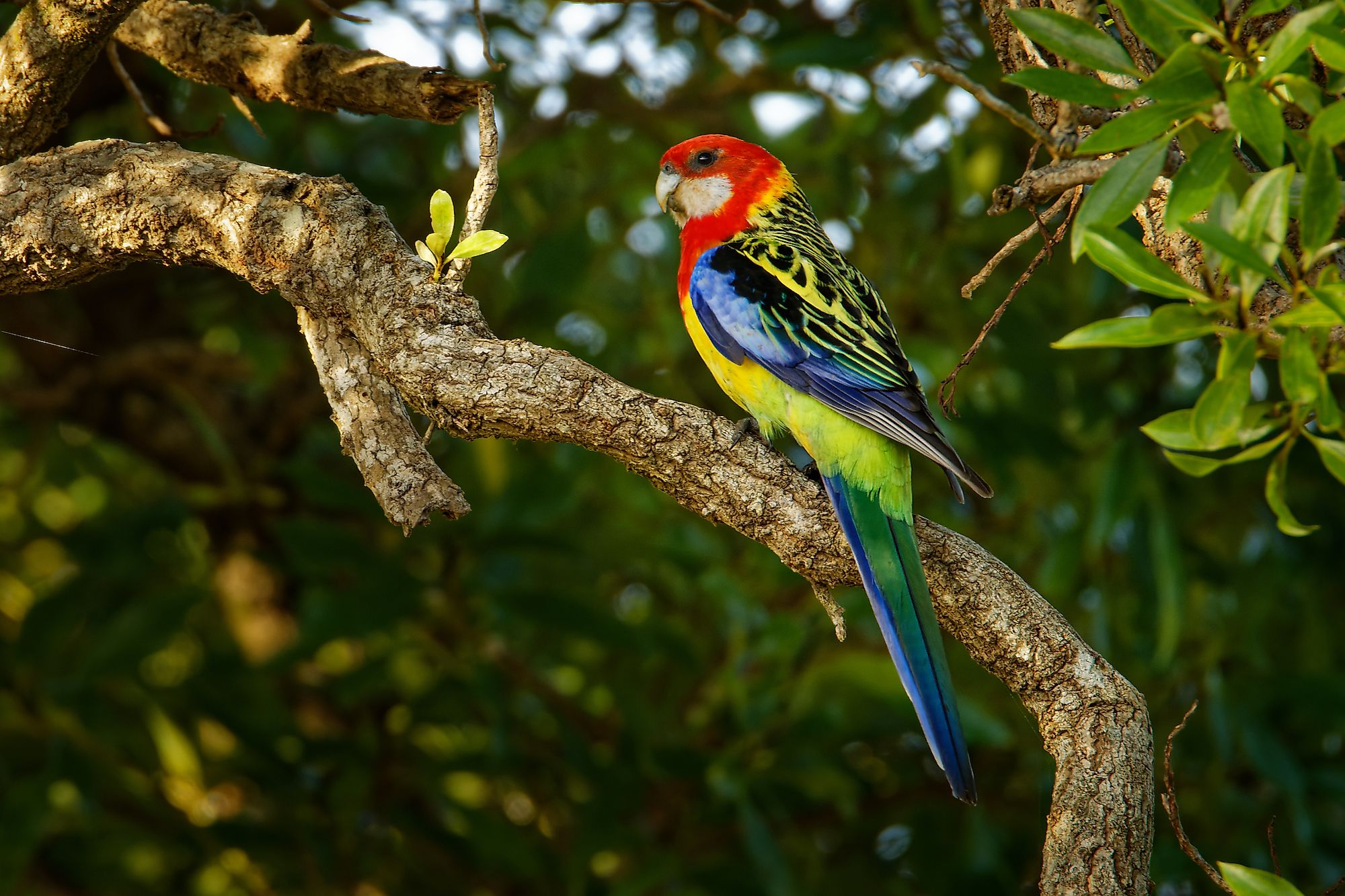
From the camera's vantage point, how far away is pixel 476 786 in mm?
5207

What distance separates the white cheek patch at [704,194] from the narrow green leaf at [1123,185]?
7.92ft

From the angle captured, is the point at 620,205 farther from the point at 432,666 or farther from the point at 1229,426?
the point at 1229,426

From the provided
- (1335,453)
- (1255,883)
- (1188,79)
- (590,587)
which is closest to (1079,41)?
(1188,79)

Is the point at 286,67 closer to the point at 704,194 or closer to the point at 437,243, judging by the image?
the point at 437,243

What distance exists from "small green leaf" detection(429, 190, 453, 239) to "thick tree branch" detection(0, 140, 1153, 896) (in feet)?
0.27

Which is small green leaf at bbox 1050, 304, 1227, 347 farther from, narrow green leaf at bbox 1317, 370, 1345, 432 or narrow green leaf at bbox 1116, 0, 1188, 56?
narrow green leaf at bbox 1116, 0, 1188, 56

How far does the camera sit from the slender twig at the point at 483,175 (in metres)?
2.18

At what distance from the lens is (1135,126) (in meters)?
1.47

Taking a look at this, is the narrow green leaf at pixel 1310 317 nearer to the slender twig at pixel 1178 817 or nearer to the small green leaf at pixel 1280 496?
the small green leaf at pixel 1280 496

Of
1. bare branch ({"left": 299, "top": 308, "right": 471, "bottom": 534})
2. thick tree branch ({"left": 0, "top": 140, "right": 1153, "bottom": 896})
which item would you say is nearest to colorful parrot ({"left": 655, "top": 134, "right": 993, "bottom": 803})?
thick tree branch ({"left": 0, "top": 140, "right": 1153, "bottom": 896})

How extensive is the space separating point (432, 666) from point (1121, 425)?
2.93m

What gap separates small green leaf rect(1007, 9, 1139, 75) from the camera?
60.6 inches

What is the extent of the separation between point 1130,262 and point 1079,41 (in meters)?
0.34

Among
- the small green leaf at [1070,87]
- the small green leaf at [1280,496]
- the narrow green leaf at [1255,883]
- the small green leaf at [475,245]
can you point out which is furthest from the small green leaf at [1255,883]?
the small green leaf at [475,245]
